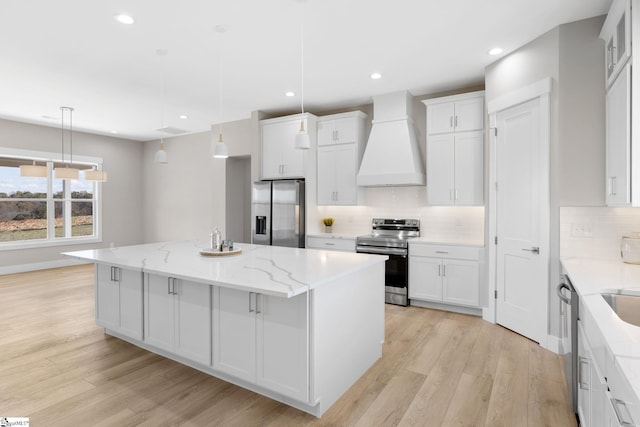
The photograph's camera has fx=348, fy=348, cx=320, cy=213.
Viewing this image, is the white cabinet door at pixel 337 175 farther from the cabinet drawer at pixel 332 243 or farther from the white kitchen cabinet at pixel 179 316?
the white kitchen cabinet at pixel 179 316

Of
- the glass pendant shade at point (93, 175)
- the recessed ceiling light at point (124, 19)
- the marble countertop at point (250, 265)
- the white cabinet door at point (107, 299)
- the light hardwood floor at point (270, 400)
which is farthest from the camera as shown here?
the glass pendant shade at point (93, 175)

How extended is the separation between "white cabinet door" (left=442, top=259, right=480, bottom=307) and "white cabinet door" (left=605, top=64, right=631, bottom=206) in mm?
1652

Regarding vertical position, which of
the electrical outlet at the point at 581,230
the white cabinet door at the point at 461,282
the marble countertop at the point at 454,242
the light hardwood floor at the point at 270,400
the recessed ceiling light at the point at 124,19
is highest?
the recessed ceiling light at the point at 124,19

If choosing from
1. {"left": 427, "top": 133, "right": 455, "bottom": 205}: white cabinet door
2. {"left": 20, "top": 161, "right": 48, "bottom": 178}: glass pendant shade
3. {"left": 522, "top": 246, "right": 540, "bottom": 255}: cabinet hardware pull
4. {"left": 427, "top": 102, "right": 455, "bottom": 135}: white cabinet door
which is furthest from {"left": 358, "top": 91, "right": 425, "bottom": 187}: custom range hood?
{"left": 20, "top": 161, "right": 48, "bottom": 178}: glass pendant shade

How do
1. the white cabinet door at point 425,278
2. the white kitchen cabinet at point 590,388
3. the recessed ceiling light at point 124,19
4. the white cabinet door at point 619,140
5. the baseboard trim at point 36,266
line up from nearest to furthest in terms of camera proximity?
the white kitchen cabinet at point 590,388 → the white cabinet door at point 619,140 → the recessed ceiling light at point 124,19 → the white cabinet door at point 425,278 → the baseboard trim at point 36,266

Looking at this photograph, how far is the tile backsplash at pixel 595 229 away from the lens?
294 centimetres

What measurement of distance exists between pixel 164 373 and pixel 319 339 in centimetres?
142

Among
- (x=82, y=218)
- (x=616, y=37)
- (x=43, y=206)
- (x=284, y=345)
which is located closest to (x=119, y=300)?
(x=284, y=345)

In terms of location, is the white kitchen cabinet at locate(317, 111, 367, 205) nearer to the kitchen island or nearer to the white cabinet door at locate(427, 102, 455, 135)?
the white cabinet door at locate(427, 102, 455, 135)

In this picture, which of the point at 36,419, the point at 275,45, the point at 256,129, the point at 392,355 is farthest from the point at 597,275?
the point at 256,129

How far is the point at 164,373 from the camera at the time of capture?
2730 millimetres

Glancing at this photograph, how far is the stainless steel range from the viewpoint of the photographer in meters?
4.56

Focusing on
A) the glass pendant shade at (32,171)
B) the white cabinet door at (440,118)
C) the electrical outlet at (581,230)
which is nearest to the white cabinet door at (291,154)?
the white cabinet door at (440,118)

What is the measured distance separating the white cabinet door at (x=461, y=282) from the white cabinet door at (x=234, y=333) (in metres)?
2.81
